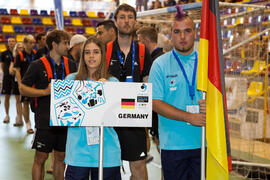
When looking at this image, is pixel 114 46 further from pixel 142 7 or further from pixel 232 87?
Result: pixel 142 7

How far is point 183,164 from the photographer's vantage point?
2.58 metres

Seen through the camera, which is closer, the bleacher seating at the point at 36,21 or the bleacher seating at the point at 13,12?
the bleacher seating at the point at 13,12

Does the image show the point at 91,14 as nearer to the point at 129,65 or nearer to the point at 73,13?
the point at 73,13

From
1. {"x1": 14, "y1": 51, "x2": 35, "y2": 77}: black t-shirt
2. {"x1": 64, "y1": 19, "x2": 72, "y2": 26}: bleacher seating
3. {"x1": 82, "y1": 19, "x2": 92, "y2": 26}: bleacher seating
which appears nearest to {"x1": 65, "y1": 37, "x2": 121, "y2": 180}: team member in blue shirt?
{"x1": 14, "y1": 51, "x2": 35, "y2": 77}: black t-shirt

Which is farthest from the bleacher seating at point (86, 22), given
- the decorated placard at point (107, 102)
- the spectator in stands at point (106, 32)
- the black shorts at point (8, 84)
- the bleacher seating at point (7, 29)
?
the decorated placard at point (107, 102)

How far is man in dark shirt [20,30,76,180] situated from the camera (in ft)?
11.9

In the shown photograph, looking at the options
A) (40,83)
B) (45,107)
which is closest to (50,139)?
(45,107)

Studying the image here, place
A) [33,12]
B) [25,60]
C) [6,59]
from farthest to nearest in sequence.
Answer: [33,12]
[6,59]
[25,60]

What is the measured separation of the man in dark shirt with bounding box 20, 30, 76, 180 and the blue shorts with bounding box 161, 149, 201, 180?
4.60ft

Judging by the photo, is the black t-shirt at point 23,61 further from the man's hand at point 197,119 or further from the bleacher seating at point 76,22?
the bleacher seating at point 76,22

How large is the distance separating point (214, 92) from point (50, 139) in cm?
194

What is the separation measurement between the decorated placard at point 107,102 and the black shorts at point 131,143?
0.92 meters

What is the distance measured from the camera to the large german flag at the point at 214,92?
225 centimetres

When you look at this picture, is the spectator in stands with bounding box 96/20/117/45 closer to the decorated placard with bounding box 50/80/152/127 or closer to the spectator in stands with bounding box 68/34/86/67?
the spectator in stands with bounding box 68/34/86/67
